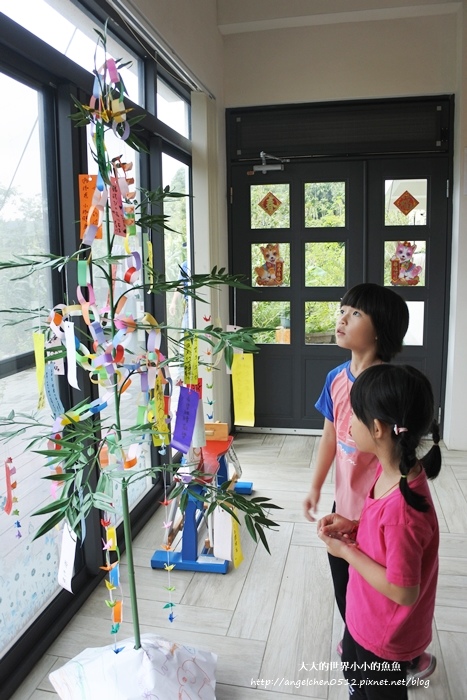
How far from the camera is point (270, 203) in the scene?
13.7ft

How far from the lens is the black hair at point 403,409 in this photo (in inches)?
47.6

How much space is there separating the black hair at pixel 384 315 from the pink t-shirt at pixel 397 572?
489 millimetres

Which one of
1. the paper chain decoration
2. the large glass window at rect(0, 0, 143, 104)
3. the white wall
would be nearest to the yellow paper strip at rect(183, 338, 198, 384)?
the paper chain decoration

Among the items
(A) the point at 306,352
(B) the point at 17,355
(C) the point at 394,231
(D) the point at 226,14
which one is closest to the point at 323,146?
(C) the point at 394,231

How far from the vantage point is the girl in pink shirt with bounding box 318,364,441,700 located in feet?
3.89

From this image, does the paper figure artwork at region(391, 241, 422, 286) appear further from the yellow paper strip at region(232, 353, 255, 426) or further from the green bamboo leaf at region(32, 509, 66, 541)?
the green bamboo leaf at region(32, 509, 66, 541)

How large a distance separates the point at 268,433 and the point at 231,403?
0.37 m

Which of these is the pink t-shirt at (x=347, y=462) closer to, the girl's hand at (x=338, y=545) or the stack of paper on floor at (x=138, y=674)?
the girl's hand at (x=338, y=545)

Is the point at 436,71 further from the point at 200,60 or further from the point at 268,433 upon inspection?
the point at 268,433

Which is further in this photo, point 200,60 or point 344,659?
point 200,60

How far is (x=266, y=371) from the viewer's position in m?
4.39

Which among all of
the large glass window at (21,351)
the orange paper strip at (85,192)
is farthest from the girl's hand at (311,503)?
the orange paper strip at (85,192)

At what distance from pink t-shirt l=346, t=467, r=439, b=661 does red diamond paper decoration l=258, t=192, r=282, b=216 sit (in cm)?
316

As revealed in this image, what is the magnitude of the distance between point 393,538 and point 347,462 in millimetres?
492
